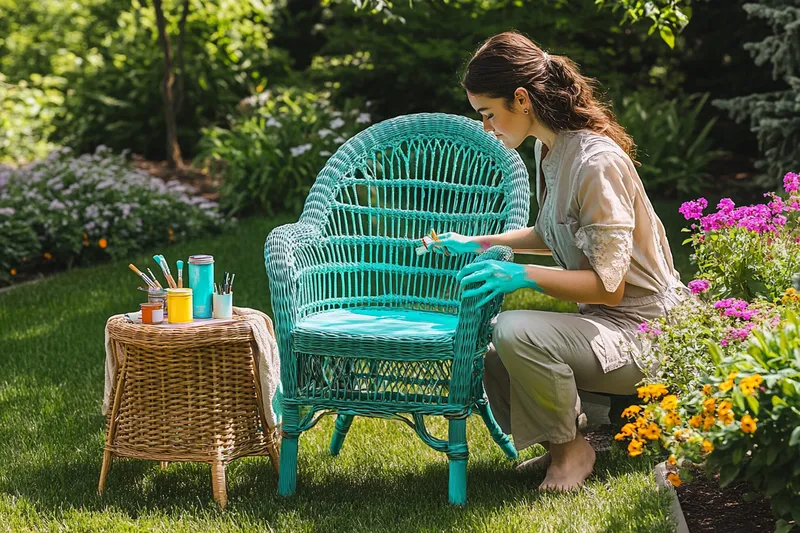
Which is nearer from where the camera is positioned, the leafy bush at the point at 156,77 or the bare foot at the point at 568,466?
the bare foot at the point at 568,466

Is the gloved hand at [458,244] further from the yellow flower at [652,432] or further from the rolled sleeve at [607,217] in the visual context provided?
the yellow flower at [652,432]

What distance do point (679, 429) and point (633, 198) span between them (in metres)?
0.78

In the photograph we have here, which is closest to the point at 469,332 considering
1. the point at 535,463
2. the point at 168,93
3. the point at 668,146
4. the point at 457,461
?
the point at 457,461

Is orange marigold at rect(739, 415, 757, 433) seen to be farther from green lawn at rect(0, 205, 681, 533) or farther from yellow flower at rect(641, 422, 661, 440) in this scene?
green lawn at rect(0, 205, 681, 533)

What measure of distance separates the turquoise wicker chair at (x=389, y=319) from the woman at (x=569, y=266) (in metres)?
0.13

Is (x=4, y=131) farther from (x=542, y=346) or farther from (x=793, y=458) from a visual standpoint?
(x=793, y=458)

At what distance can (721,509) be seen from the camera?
249 centimetres

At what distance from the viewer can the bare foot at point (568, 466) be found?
2744mm

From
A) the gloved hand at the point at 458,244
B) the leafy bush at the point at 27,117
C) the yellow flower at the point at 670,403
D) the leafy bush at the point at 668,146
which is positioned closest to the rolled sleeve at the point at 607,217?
the gloved hand at the point at 458,244

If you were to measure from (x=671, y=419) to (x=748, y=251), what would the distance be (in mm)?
948

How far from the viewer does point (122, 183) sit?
667cm

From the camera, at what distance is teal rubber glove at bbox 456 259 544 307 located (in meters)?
2.59

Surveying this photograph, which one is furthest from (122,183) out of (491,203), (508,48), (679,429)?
(679,429)

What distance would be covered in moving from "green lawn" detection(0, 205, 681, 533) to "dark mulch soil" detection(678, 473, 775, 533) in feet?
0.24
